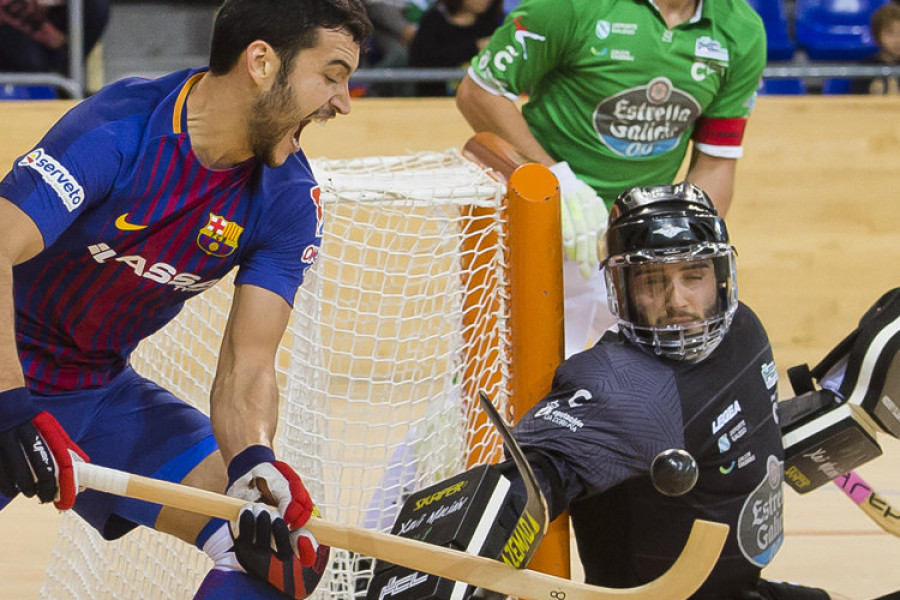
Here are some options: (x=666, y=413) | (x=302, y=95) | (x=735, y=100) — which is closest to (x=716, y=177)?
(x=735, y=100)

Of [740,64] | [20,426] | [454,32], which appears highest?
[740,64]

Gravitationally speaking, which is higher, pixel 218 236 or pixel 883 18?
pixel 218 236

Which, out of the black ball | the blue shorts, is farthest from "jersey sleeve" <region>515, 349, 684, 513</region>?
the blue shorts

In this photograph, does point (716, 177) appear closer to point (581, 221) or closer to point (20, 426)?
point (581, 221)

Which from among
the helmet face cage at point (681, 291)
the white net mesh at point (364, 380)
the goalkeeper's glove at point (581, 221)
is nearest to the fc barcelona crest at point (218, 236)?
the white net mesh at point (364, 380)

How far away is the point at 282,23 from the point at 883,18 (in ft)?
11.6

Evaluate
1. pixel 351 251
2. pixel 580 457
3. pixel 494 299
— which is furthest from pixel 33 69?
pixel 580 457

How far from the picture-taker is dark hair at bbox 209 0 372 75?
1686 millimetres

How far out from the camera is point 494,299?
240cm

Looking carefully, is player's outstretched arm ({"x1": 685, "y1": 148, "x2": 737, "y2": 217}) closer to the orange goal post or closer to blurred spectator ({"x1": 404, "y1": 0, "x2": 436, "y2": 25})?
the orange goal post

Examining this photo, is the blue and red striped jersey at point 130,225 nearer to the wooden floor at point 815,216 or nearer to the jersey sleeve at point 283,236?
the jersey sleeve at point 283,236

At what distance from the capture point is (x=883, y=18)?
4.69m

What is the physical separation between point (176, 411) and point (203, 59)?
3082mm

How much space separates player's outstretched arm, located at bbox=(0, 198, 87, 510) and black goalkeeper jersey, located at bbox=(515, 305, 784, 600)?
0.63 metres
